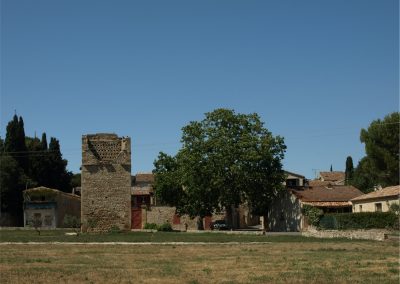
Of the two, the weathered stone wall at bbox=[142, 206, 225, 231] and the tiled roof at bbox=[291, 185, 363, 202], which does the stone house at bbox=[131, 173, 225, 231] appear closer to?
the weathered stone wall at bbox=[142, 206, 225, 231]

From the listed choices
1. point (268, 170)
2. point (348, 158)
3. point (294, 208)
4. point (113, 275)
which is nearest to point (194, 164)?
point (268, 170)

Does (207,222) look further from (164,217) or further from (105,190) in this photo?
(105,190)

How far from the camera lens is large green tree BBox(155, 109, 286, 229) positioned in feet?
180

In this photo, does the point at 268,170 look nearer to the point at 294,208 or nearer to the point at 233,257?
the point at 294,208

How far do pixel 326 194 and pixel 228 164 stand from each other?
11.7 meters

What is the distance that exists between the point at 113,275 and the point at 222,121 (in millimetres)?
41187

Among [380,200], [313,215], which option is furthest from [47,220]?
[380,200]

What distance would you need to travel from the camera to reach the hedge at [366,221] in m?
43.2

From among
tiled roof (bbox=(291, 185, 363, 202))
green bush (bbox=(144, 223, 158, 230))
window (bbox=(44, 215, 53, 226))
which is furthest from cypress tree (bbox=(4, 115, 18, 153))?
tiled roof (bbox=(291, 185, 363, 202))

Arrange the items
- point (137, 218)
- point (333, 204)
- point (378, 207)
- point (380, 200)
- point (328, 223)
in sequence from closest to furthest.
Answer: point (328, 223), point (380, 200), point (378, 207), point (333, 204), point (137, 218)

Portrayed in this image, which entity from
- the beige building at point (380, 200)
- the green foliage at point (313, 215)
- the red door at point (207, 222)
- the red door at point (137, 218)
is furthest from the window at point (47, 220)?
the beige building at point (380, 200)

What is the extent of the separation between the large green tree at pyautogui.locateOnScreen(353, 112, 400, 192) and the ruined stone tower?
25.9 m

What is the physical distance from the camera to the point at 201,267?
19.0m

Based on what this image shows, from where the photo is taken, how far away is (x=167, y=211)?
6962 cm
